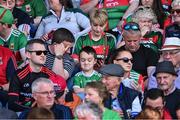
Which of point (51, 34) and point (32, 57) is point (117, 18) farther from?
point (32, 57)

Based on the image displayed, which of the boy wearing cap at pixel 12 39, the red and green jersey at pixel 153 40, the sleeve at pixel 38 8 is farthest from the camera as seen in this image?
the sleeve at pixel 38 8

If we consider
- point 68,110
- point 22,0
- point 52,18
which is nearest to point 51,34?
point 52,18

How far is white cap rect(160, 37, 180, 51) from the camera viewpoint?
1128 cm

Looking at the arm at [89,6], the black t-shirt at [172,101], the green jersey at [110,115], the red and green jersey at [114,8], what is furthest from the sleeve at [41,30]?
the green jersey at [110,115]

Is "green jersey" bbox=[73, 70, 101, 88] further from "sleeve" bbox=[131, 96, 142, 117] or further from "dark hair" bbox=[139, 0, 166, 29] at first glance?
"dark hair" bbox=[139, 0, 166, 29]

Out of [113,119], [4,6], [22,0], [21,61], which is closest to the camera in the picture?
[113,119]

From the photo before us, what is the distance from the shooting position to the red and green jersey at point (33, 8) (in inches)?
523

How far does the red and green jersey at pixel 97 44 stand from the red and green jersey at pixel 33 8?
167 centimetres

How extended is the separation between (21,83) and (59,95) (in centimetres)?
60

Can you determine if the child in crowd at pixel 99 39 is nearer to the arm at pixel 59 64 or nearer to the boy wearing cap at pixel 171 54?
the arm at pixel 59 64

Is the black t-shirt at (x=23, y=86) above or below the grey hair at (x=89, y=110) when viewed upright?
above

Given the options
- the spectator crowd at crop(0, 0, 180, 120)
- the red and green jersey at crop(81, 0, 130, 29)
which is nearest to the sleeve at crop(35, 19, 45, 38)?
the spectator crowd at crop(0, 0, 180, 120)

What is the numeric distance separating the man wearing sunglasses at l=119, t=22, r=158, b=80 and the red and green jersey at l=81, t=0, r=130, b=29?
144 centimetres

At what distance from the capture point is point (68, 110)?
962cm
